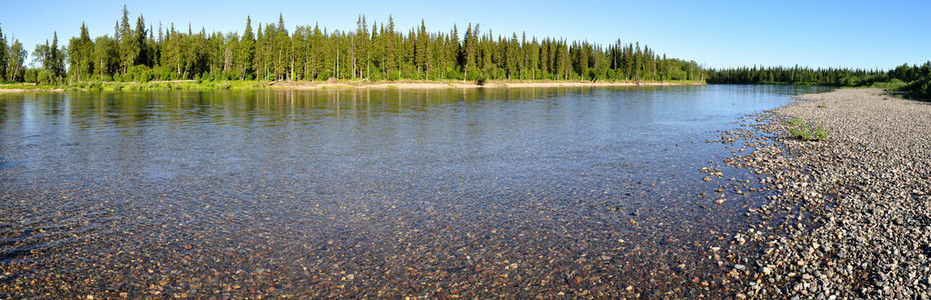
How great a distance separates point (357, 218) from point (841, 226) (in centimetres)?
987

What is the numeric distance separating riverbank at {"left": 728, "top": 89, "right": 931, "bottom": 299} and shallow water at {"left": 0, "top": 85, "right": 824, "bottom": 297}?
875 millimetres

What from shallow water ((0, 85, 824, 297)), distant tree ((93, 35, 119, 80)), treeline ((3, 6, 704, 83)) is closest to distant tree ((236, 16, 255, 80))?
treeline ((3, 6, 704, 83))

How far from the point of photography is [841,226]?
1066 cm

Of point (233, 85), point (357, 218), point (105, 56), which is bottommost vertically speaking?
point (357, 218)

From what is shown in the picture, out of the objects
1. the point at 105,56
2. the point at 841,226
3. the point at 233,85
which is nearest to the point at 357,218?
the point at 841,226

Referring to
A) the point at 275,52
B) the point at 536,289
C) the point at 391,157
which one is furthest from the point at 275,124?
the point at 275,52

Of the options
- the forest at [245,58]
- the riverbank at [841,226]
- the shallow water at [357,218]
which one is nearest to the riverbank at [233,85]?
the forest at [245,58]

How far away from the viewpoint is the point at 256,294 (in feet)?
26.0

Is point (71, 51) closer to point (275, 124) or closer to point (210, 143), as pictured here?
point (275, 124)

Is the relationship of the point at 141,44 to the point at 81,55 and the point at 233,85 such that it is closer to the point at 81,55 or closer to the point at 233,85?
the point at 81,55

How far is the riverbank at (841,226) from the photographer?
7973 mm

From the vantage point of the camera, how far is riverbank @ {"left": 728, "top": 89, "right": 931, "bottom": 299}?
26.2 feet

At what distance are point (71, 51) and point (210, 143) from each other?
126 metres

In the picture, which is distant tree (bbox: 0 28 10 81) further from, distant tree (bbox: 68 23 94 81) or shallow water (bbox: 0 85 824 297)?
shallow water (bbox: 0 85 824 297)
